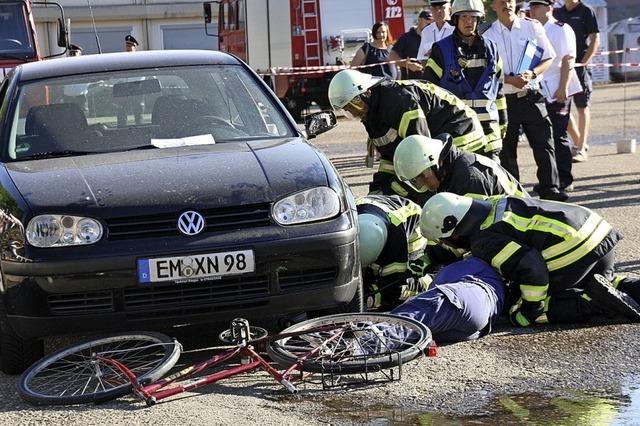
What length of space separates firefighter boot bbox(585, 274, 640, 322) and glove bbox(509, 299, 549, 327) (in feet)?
0.93

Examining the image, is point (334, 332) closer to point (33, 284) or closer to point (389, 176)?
point (33, 284)

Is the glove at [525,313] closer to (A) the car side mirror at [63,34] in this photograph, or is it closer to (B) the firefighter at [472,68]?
(B) the firefighter at [472,68]

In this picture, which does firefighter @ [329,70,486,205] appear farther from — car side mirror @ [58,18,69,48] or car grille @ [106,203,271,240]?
car side mirror @ [58,18,69,48]

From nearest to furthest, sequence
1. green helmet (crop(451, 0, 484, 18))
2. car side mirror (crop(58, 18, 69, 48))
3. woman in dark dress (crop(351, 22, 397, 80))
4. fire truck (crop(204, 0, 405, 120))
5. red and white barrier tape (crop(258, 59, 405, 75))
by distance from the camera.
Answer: green helmet (crop(451, 0, 484, 18)) → woman in dark dress (crop(351, 22, 397, 80)) → car side mirror (crop(58, 18, 69, 48)) → red and white barrier tape (crop(258, 59, 405, 75)) → fire truck (crop(204, 0, 405, 120))

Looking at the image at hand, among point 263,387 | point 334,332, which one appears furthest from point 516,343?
point 263,387

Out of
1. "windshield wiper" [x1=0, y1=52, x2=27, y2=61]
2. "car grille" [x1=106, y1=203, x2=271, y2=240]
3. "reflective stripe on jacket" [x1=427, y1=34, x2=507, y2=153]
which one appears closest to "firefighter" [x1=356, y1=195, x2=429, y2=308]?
"car grille" [x1=106, y1=203, x2=271, y2=240]

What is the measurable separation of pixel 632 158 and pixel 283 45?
37.5 ft

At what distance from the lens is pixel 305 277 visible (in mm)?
6133

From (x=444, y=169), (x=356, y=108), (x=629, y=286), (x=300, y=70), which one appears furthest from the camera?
(x=300, y=70)

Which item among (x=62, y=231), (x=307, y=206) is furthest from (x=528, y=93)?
(x=62, y=231)

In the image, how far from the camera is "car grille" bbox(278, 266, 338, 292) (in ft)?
20.0

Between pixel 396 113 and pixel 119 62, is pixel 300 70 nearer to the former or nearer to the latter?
pixel 396 113

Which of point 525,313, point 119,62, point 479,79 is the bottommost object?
point 525,313

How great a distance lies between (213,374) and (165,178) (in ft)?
3.39
